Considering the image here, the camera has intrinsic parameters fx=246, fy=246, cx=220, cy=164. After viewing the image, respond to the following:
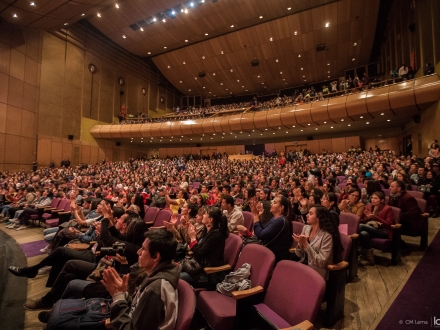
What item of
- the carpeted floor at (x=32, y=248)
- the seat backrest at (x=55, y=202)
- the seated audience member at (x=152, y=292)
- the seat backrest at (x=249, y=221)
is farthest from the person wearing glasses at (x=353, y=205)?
the seat backrest at (x=55, y=202)

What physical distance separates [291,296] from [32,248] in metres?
4.28

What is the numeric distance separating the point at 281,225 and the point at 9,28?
1532 centimetres

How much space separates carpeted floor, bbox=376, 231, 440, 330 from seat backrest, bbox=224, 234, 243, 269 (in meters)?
1.11

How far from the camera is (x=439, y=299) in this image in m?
1.95

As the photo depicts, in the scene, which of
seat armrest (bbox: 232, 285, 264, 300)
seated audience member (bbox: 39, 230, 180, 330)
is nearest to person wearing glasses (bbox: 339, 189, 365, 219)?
seat armrest (bbox: 232, 285, 264, 300)

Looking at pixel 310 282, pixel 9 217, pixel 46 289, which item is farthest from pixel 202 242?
pixel 9 217

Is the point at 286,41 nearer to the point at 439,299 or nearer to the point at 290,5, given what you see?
the point at 290,5

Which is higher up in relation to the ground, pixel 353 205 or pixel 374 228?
pixel 353 205

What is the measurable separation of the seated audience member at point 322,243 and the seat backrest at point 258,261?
11.0 inches

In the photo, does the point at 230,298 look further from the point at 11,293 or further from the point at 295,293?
the point at 11,293

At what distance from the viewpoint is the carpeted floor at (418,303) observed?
5.64 feet

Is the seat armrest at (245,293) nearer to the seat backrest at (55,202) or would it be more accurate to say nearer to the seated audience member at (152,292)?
the seated audience member at (152,292)

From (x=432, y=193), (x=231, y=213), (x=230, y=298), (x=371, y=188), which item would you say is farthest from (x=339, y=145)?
(x=230, y=298)

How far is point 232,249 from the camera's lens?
2.13m
